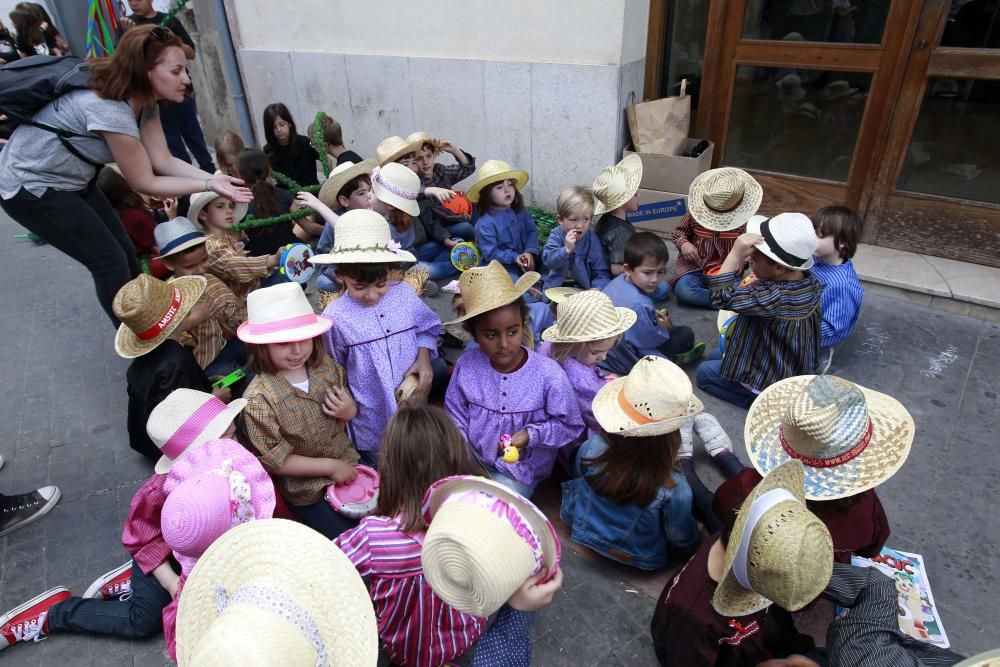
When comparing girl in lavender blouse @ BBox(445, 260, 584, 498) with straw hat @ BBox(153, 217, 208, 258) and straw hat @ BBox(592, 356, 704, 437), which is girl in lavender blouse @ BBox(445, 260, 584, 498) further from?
straw hat @ BBox(153, 217, 208, 258)

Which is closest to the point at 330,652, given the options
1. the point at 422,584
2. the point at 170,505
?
the point at 422,584

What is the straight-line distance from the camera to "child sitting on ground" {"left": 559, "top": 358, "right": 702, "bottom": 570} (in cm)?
208

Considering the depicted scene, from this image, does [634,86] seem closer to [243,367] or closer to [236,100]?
[243,367]

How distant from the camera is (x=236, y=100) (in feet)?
26.2

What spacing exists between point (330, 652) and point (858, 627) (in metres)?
1.42

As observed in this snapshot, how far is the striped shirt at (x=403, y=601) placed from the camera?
1781 millimetres

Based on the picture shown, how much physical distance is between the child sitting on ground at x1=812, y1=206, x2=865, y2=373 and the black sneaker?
4115 millimetres

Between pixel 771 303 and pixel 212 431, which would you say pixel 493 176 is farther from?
pixel 212 431

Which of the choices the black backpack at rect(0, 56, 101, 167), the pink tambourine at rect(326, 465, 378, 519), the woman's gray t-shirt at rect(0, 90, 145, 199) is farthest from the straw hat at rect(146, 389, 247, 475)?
the black backpack at rect(0, 56, 101, 167)

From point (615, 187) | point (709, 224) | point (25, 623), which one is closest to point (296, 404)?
point (25, 623)

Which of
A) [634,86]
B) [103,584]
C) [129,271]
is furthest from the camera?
[634,86]

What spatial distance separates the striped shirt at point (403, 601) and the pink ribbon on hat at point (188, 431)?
759mm

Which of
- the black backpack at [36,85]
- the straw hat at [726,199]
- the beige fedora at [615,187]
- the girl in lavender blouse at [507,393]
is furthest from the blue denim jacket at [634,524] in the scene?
the black backpack at [36,85]

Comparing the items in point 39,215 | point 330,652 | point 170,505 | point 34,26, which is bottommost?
point 170,505
